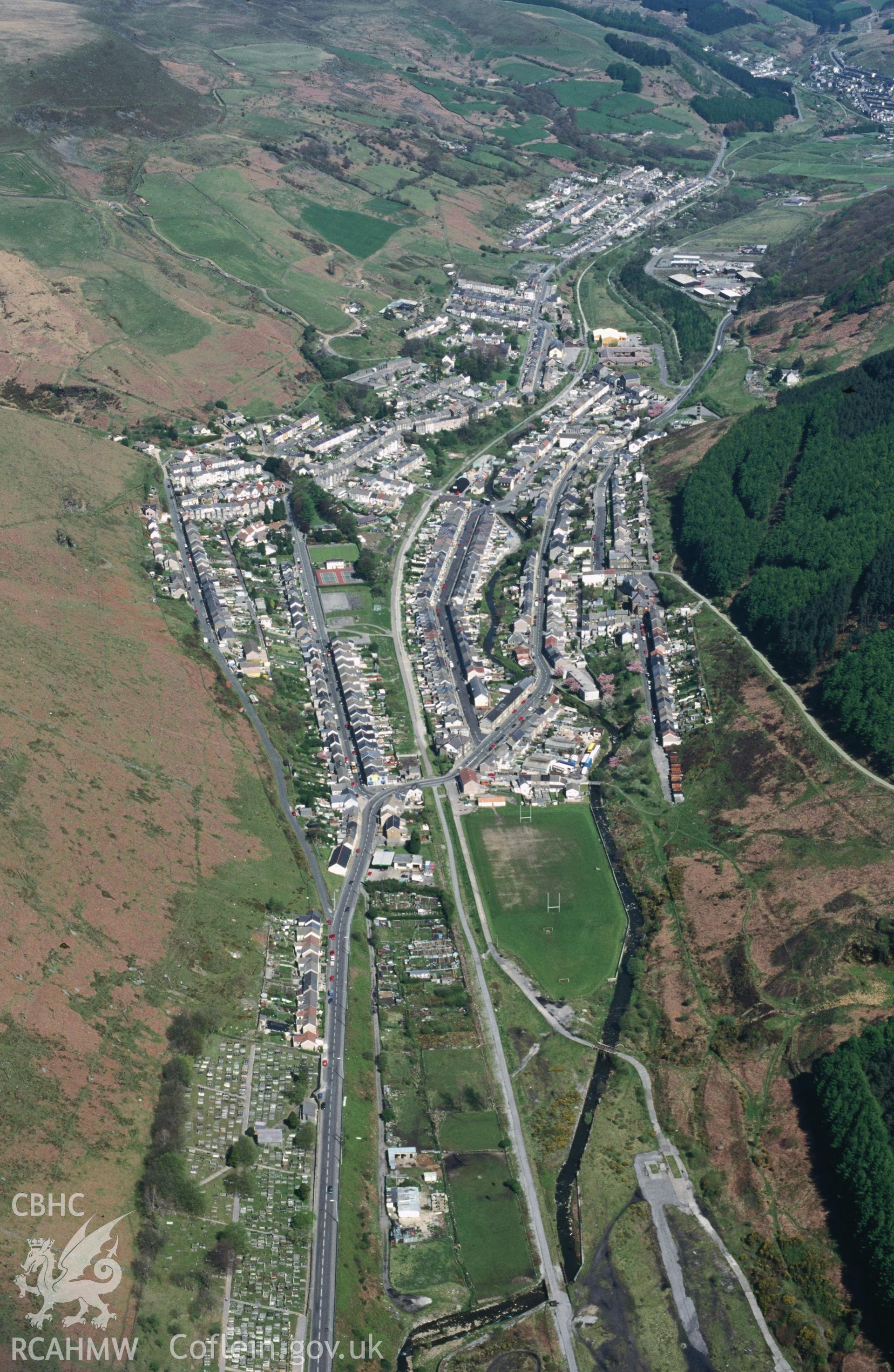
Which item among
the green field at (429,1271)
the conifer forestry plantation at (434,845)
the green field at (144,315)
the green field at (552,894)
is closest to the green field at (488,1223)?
the conifer forestry plantation at (434,845)

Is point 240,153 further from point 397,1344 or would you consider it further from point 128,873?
point 397,1344

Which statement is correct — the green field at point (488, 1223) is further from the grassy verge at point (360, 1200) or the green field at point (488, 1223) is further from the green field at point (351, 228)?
the green field at point (351, 228)

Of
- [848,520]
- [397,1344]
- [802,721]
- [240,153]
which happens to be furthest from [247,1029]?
[240,153]

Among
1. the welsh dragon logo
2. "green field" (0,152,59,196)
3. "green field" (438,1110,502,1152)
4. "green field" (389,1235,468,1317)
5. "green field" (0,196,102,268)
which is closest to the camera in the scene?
the welsh dragon logo

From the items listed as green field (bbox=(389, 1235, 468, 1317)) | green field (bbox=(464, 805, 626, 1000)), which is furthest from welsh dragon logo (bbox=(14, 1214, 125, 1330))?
green field (bbox=(464, 805, 626, 1000))

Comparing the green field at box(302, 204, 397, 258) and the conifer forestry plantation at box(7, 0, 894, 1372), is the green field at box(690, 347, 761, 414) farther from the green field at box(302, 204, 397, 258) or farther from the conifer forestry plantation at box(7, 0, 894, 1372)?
the green field at box(302, 204, 397, 258)

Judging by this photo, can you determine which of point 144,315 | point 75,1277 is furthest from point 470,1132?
point 144,315
